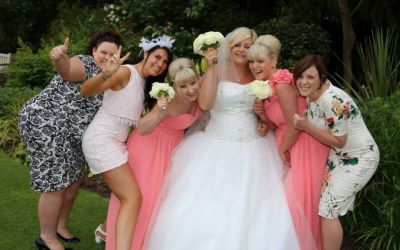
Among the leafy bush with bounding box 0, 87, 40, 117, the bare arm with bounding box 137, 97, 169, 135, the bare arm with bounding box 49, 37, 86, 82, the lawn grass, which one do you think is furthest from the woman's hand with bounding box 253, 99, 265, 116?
the leafy bush with bounding box 0, 87, 40, 117

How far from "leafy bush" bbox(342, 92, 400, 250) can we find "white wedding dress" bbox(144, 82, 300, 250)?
0.94 m

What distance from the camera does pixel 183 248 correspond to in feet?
10.5

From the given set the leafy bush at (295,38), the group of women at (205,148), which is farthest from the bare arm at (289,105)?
the leafy bush at (295,38)

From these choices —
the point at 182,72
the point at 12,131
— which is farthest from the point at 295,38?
the point at 182,72

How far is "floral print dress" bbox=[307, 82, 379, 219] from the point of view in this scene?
3.32m

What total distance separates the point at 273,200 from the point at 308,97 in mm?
757

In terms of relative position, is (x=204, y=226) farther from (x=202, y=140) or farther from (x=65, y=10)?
(x=65, y=10)

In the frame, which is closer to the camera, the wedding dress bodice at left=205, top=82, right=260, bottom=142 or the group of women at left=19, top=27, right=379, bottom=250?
the group of women at left=19, top=27, right=379, bottom=250

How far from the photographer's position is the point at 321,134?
3.33m

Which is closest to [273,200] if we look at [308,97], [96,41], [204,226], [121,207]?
[204,226]

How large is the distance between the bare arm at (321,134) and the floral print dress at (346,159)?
3cm

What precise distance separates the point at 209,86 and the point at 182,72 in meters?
0.23

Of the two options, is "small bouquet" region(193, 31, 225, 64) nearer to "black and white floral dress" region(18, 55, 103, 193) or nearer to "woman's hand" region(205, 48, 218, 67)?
"woman's hand" region(205, 48, 218, 67)

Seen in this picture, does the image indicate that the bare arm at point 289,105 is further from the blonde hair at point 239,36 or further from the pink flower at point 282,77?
the blonde hair at point 239,36
